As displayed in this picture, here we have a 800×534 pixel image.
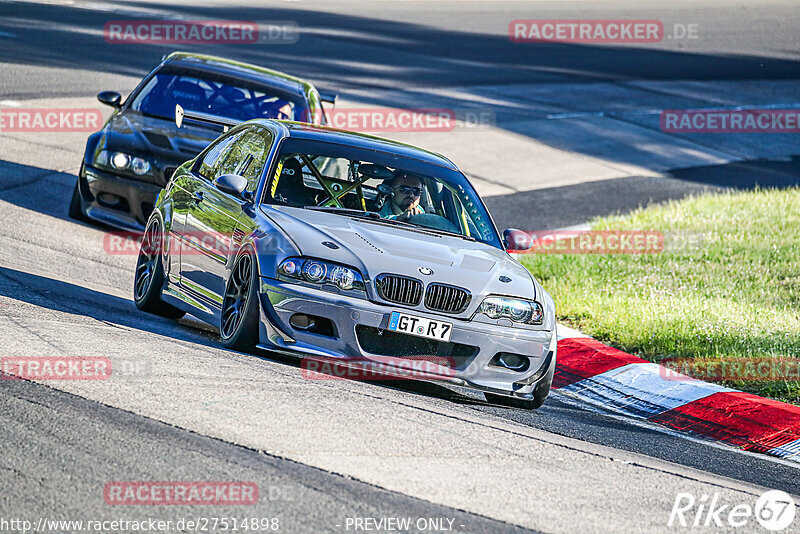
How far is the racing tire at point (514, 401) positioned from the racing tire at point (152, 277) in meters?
2.60

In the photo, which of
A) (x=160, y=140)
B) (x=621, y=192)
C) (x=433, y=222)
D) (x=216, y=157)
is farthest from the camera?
(x=621, y=192)

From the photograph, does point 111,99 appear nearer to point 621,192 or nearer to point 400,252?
point 400,252

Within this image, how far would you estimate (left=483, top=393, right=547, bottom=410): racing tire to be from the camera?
25.3 ft

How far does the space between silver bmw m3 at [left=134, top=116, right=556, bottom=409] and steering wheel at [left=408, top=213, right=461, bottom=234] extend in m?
0.01

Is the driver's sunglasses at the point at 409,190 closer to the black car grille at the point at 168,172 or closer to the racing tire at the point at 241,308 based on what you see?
the racing tire at the point at 241,308

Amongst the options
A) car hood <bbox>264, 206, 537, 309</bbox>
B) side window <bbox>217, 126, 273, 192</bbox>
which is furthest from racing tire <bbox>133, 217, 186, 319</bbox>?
car hood <bbox>264, 206, 537, 309</bbox>

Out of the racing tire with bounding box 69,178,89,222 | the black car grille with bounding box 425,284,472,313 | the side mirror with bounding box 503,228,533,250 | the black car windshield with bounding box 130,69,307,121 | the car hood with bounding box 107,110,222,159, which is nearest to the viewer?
the black car grille with bounding box 425,284,472,313

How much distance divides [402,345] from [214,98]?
641 cm

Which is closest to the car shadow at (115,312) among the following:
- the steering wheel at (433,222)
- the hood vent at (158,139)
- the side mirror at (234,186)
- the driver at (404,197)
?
the side mirror at (234,186)

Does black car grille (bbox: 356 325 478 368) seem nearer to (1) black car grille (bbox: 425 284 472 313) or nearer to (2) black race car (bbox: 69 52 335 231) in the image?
(1) black car grille (bbox: 425 284 472 313)

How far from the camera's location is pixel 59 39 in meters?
24.4

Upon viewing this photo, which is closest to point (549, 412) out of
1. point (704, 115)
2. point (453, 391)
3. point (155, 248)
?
point (453, 391)

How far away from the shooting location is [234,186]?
8.18 meters

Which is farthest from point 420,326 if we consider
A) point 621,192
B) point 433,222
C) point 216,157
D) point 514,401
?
point 621,192
